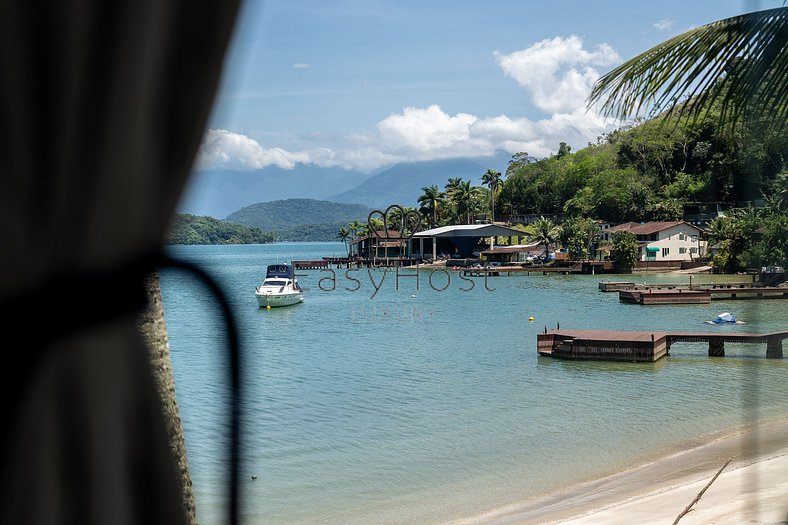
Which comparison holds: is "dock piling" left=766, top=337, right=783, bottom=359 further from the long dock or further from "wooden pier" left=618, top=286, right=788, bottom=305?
"wooden pier" left=618, top=286, right=788, bottom=305

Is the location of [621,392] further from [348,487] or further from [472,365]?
[348,487]

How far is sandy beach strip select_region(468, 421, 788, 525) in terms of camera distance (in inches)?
294

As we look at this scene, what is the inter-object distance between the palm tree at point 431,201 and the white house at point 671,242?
21223mm

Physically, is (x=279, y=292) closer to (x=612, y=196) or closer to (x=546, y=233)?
(x=546, y=233)

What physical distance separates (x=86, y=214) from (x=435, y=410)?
14326 millimetres

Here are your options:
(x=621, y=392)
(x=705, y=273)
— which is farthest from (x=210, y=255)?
(x=705, y=273)

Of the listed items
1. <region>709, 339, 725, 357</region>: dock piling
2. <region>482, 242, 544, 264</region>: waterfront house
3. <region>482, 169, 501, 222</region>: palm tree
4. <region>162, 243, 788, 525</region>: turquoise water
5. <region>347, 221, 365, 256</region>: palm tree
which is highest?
<region>482, 169, 501, 222</region>: palm tree

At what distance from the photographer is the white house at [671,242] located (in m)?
55.4

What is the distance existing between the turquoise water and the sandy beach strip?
1.60 feet

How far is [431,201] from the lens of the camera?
238 feet

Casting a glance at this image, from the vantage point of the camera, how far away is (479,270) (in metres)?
58.8

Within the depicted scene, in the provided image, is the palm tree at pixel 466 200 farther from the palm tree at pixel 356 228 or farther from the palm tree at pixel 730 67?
the palm tree at pixel 730 67

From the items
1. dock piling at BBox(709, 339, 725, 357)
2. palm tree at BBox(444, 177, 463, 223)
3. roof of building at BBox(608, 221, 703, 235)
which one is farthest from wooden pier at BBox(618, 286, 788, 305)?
palm tree at BBox(444, 177, 463, 223)

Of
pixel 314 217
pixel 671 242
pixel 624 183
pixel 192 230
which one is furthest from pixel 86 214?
pixel 314 217
